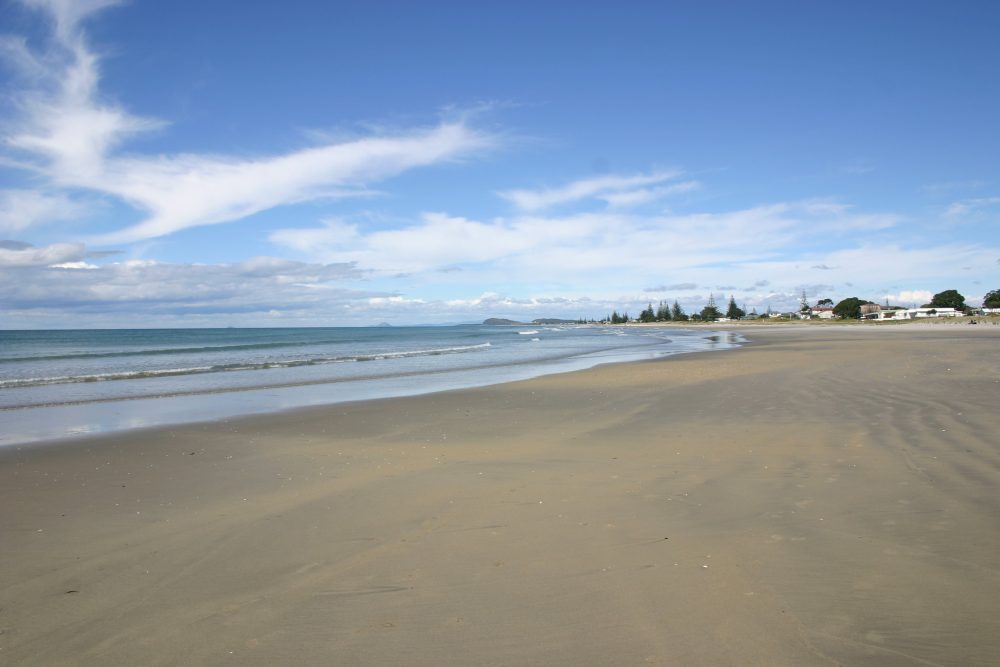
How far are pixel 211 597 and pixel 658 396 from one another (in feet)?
40.2

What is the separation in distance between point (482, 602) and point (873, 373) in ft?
59.9

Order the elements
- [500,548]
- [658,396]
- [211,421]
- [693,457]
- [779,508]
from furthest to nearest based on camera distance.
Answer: [658,396], [211,421], [693,457], [779,508], [500,548]

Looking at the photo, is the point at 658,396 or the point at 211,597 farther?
the point at 658,396

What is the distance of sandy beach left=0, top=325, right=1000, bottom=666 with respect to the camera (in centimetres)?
355

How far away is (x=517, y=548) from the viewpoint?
4.97 meters

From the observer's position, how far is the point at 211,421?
41.9ft

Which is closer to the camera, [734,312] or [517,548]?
[517,548]

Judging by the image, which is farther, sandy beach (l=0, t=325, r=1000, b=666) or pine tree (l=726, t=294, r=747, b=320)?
pine tree (l=726, t=294, r=747, b=320)

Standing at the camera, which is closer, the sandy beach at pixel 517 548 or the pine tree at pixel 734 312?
the sandy beach at pixel 517 548

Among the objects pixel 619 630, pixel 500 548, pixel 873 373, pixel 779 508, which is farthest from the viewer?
pixel 873 373

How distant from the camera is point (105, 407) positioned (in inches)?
617

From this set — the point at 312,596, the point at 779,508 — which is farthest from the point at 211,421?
the point at 779,508

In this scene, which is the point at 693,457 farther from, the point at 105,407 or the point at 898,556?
the point at 105,407

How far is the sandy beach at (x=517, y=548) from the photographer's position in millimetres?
3555
